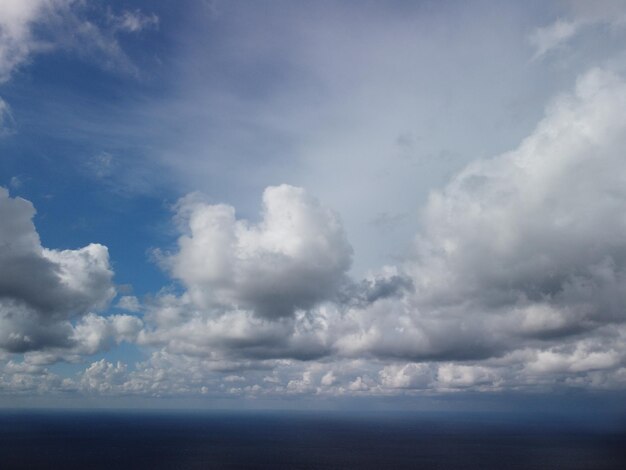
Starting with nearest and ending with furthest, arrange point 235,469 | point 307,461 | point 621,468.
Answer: point 235,469 < point 621,468 < point 307,461

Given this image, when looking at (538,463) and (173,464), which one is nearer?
(173,464)

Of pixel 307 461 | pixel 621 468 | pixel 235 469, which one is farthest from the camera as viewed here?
pixel 307 461

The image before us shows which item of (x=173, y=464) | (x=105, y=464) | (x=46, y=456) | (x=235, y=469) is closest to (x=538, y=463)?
(x=235, y=469)

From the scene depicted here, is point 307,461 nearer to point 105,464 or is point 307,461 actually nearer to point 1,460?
point 105,464

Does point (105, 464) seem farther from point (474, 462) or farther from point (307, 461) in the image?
point (474, 462)

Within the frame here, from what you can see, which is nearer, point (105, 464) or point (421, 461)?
point (105, 464)

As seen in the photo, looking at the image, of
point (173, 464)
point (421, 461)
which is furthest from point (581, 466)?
point (173, 464)

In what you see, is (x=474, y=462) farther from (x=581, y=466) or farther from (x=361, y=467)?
(x=361, y=467)

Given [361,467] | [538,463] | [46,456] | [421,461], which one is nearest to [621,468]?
[538,463]
